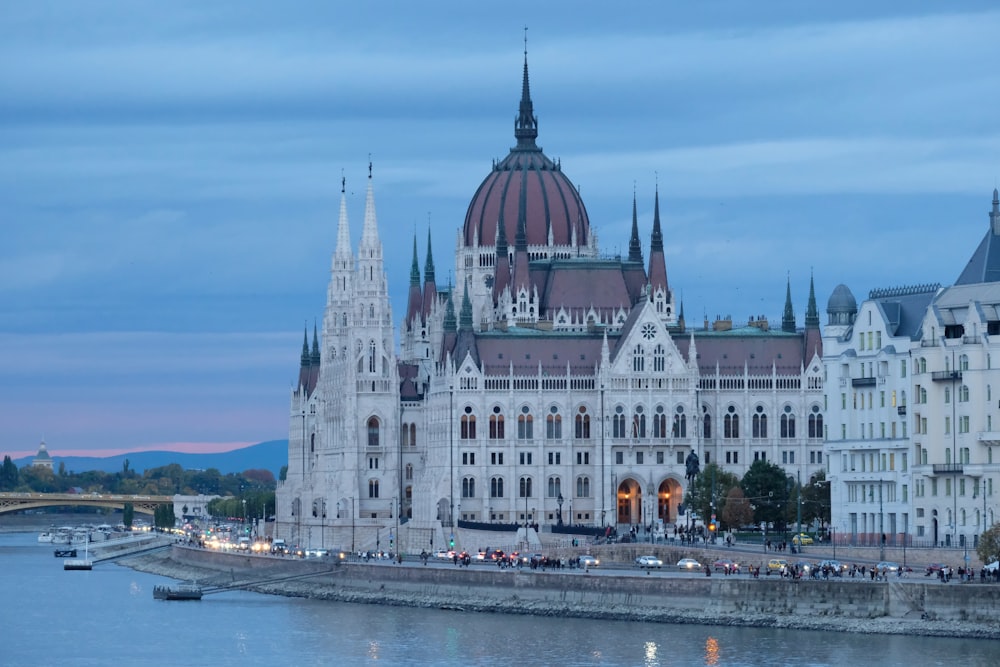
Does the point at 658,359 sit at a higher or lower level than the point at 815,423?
Answer: higher

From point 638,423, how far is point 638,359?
13.5 ft

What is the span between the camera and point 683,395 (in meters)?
179

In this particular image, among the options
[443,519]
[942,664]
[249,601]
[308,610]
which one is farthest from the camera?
[443,519]

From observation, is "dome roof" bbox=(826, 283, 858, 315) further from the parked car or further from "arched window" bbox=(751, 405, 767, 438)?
"arched window" bbox=(751, 405, 767, 438)

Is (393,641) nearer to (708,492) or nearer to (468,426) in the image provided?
(708,492)

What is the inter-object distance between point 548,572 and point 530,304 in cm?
5901

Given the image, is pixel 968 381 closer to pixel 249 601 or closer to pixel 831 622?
pixel 831 622

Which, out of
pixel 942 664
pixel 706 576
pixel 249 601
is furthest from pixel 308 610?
pixel 942 664

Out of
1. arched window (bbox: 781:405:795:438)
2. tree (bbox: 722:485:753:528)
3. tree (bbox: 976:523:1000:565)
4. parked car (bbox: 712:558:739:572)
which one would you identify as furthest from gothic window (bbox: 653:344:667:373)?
tree (bbox: 976:523:1000:565)

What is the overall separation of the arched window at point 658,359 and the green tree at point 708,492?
10846 millimetres

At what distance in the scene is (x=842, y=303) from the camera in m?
144

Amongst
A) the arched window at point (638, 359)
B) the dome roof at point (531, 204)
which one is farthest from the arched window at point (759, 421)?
the dome roof at point (531, 204)

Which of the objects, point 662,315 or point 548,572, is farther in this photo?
point 662,315

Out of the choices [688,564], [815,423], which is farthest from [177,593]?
[815,423]
